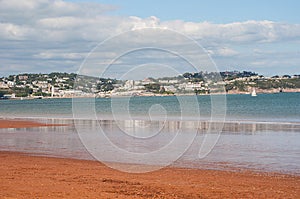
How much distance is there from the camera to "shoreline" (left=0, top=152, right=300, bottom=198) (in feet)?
43.8

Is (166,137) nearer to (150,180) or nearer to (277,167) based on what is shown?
(277,167)

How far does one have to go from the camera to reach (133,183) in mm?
15281

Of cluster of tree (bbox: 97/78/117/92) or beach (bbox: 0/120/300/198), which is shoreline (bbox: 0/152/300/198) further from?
cluster of tree (bbox: 97/78/117/92)

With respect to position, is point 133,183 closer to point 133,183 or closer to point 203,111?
point 133,183

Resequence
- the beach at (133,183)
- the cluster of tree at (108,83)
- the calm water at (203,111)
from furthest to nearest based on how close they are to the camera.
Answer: the calm water at (203,111) → the cluster of tree at (108,83) → the beach at (133,183)

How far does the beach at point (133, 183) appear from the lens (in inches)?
525

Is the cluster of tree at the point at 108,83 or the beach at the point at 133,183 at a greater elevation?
the cluster of tree at the point at 108,83

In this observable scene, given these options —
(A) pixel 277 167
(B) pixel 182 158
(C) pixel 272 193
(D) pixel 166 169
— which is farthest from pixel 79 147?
(C) pixel 272 193

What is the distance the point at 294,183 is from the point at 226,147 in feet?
36.3

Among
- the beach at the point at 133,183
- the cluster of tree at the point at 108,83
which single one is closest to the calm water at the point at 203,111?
the cluster of tree at the point at 108,83

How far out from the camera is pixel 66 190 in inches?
539

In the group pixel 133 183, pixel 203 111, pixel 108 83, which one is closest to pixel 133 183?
pixel 133 183

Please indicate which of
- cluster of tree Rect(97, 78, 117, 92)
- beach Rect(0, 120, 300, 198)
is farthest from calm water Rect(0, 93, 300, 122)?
beach Rect(0, 120, 300, 198)

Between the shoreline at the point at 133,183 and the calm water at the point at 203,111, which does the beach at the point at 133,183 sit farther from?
the calm water at the point at 203,111
